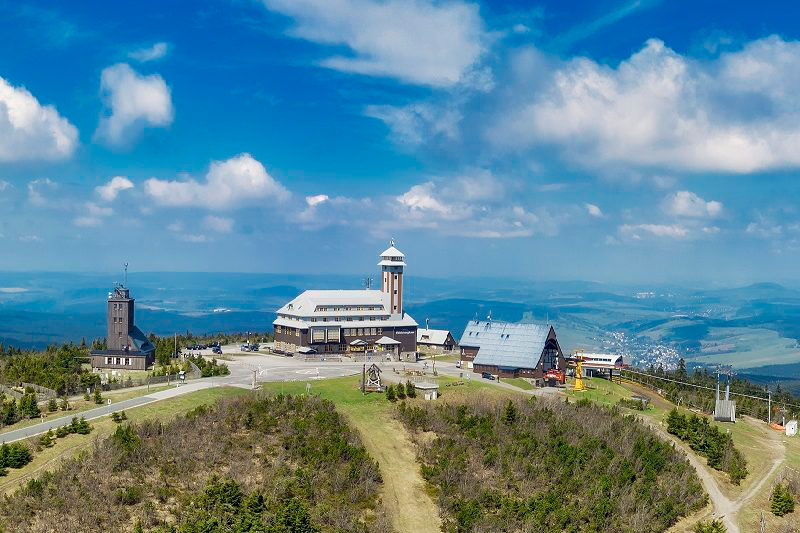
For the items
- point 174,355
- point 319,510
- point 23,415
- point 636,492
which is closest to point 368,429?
point 319,510

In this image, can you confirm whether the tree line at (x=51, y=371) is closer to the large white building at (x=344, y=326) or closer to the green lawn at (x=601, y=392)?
the large white building at (x=344, y=326)

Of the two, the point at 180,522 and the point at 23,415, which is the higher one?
the point at 23,415

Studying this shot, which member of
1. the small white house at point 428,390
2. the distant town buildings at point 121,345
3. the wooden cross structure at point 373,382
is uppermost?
the distant town buildings at point 121,345

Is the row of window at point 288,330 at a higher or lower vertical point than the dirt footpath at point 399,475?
higher

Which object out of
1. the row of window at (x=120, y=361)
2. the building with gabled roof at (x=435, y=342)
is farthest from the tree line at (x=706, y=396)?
the row of window at (x=120, y=361)

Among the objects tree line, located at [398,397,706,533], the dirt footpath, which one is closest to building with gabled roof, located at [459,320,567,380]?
tree line, located at [398,397,706,533]

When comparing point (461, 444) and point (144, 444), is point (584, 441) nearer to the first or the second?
point (461, 444)

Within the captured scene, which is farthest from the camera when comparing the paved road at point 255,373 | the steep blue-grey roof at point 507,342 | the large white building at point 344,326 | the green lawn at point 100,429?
the large white building at point 344,326
